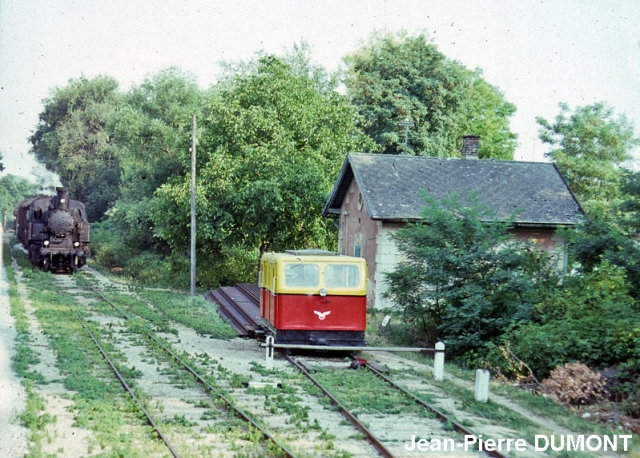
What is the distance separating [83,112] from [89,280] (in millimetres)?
32823

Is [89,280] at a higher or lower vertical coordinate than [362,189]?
lower

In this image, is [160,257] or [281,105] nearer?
[281,105]

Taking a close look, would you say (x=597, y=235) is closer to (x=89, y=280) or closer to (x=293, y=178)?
(x=293, y=178)

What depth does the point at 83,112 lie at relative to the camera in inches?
2453

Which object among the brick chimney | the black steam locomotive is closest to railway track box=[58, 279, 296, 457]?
the brick chimney

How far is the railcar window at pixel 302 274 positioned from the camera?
1540 cm

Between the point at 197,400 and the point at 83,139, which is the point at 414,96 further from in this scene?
Result: the point at 197,400

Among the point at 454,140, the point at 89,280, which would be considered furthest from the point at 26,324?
the point at 454,140

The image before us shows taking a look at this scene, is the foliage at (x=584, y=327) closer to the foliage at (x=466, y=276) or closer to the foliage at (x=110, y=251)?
Answer: the foliage at (x=466, y=276)

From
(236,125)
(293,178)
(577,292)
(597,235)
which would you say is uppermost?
(236,125)

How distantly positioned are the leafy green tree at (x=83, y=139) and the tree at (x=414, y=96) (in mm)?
24178

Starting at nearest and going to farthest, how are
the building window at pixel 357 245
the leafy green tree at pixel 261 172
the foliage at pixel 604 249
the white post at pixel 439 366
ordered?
the white post at pixel 439 366
the foliage at pixel 604 249
the building window at pixel 357 245
the leafy green tree at pixel 261 172

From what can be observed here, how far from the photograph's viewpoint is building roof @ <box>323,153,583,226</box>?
2419 centimetres

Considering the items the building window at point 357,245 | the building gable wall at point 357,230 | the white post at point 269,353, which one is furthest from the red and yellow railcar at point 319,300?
the building window at point 357,245
